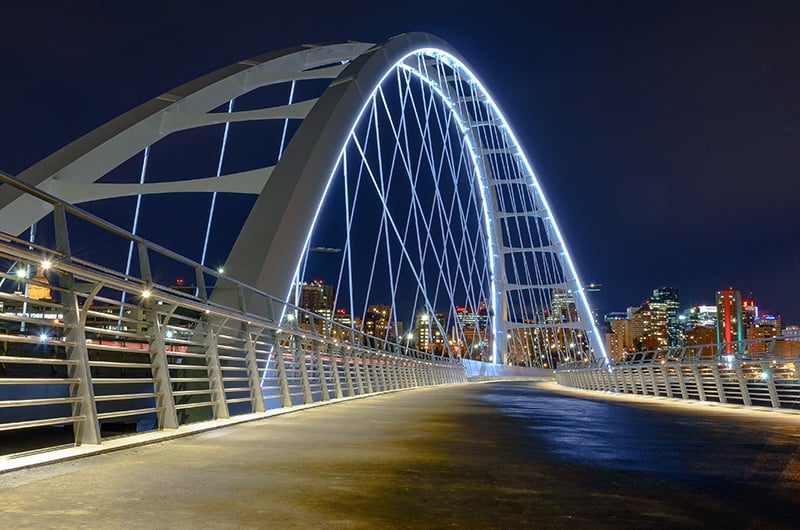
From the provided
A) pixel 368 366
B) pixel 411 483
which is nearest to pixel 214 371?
pixel 411 483

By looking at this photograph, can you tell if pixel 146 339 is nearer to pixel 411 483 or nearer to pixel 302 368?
pixel 411 483

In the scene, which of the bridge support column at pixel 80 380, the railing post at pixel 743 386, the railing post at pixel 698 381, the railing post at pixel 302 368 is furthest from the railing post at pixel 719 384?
the bridge support column at pixel 80 380

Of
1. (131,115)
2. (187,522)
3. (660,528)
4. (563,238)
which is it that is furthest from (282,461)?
(563,238)

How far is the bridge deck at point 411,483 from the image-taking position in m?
3.26

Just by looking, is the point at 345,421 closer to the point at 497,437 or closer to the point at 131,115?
the point at 497,437

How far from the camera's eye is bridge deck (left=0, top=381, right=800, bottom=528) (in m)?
3.26

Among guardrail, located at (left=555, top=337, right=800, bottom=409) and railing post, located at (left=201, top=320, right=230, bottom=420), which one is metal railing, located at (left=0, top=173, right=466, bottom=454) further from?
guardrail, located at (left=555, top=337, right=800, bottom=409)

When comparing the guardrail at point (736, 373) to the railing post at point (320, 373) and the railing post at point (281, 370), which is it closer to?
the railing post at point (320, 373)

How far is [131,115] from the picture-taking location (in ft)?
51.5

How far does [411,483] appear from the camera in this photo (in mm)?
4242

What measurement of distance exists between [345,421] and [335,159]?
7.89m

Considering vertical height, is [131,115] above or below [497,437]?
above

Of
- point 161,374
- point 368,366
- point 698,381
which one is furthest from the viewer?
point 368,366

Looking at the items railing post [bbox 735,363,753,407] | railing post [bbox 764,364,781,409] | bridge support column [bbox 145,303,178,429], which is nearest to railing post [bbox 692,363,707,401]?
railing post [bbox 735,363,753,407]
